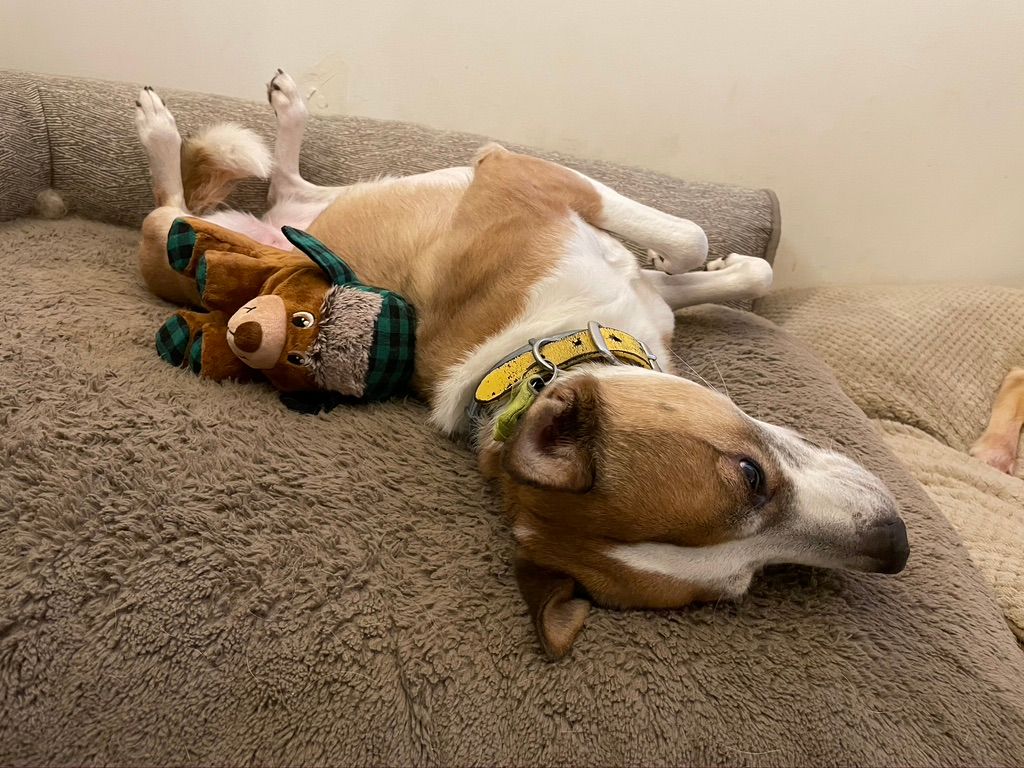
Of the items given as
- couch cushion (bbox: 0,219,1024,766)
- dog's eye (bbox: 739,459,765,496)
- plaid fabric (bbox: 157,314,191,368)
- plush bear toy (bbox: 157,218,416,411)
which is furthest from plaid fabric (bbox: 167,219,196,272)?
dog's eye (bbox: 739,459,765,496)

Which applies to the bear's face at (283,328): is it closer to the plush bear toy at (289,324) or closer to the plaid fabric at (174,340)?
the plush bear toy at (289,324)

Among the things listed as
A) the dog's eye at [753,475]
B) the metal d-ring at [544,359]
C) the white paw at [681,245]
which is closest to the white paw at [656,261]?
the white paw at [681,245]

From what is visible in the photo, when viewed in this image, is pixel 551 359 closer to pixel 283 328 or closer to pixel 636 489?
pixel 636 489

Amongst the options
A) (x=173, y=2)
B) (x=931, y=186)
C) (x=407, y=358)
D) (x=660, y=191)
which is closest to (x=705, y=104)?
(x=660, y=191)

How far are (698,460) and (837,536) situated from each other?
0.29 m

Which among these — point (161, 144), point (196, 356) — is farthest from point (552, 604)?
point (161, 144)

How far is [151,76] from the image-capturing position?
3.08 m

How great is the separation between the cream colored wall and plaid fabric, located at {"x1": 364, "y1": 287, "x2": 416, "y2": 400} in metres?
1.58

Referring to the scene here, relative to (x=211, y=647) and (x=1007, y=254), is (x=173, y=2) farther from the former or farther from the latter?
(x=1007, y=254)

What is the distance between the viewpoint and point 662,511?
4.03 feet

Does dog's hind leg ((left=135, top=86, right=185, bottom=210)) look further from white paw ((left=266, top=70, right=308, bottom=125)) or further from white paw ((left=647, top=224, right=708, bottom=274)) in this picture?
white paw ((left=647, top=224, right=708, bottom=274))

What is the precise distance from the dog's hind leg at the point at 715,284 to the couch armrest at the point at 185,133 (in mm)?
207

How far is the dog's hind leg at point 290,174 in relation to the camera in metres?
2.17

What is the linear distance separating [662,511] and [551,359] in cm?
41
